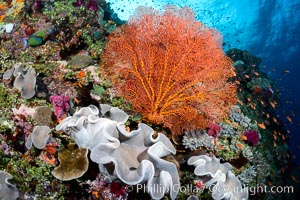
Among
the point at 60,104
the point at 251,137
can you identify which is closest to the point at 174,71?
the point at 60,104

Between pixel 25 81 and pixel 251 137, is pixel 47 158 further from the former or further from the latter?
pixel 251 137

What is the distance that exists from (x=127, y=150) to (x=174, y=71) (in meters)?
2.00

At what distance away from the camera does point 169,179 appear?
3.74 metres

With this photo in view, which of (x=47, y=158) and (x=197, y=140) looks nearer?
(x=47, y=158)

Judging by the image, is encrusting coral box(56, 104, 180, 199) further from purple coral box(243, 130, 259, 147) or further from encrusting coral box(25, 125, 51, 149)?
purple coral box(243, 130, 259, 147)

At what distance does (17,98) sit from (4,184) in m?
1.91

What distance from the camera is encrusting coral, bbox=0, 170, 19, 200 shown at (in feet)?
12.2

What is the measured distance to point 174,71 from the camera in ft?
17.3

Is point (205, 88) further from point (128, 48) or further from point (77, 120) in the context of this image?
point (77, 120)

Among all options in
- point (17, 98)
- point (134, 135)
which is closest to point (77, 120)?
point (134, 135)

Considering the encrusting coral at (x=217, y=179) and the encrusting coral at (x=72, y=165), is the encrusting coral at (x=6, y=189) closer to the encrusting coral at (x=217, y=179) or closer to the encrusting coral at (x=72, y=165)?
the encrusting coral at (x=72, y=165)

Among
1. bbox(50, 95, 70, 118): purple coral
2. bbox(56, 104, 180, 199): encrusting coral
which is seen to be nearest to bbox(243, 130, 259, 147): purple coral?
bbox(56, 104, 180, 199): encrusting coral

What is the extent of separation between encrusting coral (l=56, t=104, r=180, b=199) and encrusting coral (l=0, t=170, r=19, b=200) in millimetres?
988

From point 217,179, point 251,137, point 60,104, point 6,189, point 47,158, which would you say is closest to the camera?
point 6,189
